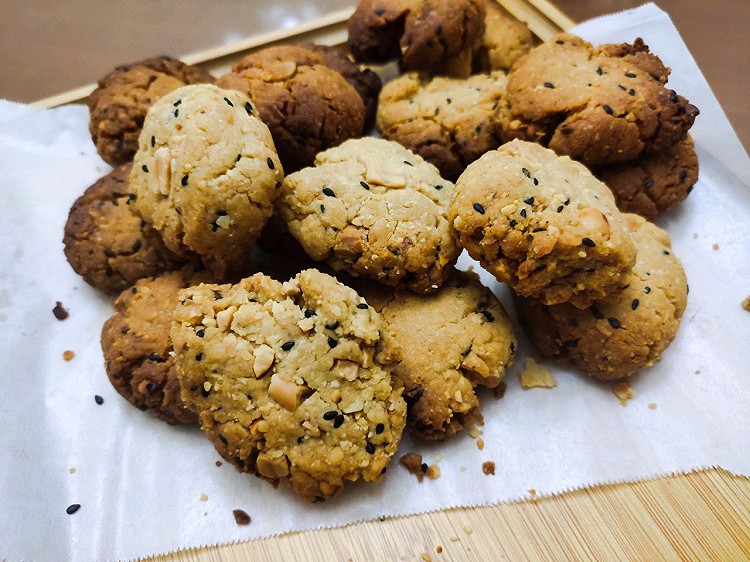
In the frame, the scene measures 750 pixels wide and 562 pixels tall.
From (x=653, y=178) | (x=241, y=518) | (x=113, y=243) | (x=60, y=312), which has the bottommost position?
(x=241, y=518)

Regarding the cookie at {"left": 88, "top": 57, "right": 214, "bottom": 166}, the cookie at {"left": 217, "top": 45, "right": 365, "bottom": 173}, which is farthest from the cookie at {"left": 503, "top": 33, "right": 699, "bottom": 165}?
the cookie at {"left": 88, "top": 57, "right": 214, "bottom": 166}

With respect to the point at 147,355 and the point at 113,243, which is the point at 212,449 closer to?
the point at 147,355

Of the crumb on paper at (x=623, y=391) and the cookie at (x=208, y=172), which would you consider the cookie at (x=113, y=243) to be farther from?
the crumb on paper at (x=623, y=391)

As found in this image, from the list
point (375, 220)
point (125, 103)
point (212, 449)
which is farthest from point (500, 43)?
point (212, 449)

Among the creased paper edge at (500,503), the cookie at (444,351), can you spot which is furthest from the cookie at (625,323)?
the creased paper edge at (500,503)

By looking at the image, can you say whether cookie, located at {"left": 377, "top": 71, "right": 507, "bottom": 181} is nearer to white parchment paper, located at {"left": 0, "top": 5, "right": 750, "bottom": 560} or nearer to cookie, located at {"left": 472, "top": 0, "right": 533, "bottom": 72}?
cookie, located at {"left": 472, "top": 0, "right": 533, "bottom": 72}

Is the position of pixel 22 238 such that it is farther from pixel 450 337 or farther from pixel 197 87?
pixel 450 337
